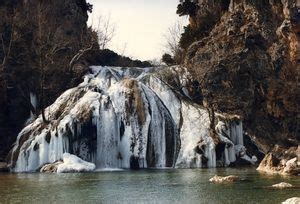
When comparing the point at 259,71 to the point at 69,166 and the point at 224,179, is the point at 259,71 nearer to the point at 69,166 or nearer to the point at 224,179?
the point at 69,166

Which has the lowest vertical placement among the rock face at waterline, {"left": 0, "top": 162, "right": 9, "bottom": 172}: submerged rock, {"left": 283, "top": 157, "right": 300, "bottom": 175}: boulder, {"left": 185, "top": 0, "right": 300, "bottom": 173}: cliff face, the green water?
the green water

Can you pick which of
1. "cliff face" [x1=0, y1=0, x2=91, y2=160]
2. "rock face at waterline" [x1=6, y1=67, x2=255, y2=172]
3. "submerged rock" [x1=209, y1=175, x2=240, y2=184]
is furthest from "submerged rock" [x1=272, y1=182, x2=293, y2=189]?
"cliff face" [x1=0, y1=0, x2=91, y2=160]

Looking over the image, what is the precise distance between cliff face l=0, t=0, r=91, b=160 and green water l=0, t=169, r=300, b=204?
17.0 meters

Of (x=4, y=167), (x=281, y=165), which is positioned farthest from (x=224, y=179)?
(x=4, y=167)

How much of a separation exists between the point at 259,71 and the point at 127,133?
16.8 meters

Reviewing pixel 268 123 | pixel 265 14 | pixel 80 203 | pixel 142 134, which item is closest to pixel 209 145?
pixel 142 134

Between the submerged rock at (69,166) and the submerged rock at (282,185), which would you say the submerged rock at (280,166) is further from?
the submerged rock at (69,166)

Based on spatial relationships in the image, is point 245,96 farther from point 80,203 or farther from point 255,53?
point 80,203

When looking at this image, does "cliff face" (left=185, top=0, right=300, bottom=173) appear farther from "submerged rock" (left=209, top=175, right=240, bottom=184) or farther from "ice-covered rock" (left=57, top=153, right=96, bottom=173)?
"submerged rock" (left=209, top=175, right=240, bottom=184)

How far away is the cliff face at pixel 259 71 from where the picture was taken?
55156 mm

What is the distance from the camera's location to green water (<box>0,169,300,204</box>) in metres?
24.6

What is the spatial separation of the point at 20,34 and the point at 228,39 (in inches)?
911

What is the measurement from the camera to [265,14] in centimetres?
5853

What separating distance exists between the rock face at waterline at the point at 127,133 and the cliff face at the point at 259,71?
444 cm
